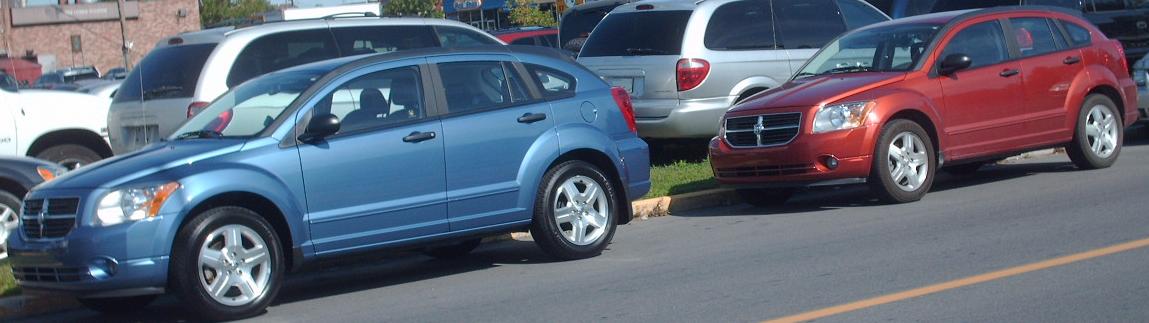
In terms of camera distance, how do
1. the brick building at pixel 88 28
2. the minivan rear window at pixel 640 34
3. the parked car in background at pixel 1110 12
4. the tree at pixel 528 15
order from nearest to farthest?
1. the minivan rear window at pixel 640 34
2. the parked car in background at pixel 1110 12
3. the tree at pixel 528 15
4. the brick building at pixel 88 28

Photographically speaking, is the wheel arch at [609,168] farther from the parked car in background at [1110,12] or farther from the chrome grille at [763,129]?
the parked car in background at [1110,12]

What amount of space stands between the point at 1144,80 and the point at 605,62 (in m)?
5.78

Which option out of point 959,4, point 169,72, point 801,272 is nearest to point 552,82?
point 801,272

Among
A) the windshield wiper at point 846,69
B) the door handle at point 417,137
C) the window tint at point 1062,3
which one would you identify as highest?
the window tint at point 1062,3

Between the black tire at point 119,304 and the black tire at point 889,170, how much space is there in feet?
18.5

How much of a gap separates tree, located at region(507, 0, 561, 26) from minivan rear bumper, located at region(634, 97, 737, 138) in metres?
28.1

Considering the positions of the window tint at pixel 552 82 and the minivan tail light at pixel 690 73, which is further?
the minivan tail light at pixel 690 73

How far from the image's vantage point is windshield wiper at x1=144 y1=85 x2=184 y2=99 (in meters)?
11.6

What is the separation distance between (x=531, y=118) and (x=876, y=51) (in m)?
4.16

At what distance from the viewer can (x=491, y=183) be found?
877 centimetres

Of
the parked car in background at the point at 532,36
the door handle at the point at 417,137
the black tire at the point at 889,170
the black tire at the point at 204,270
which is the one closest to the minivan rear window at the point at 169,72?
the door handle at the point at 417,137

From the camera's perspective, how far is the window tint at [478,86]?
8891 millimetres

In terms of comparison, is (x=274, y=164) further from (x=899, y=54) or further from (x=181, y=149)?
(x=899, y=54)

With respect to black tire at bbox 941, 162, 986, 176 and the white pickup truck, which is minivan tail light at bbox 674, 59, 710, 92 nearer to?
black tire at bbox 941, 162, 986, 176
